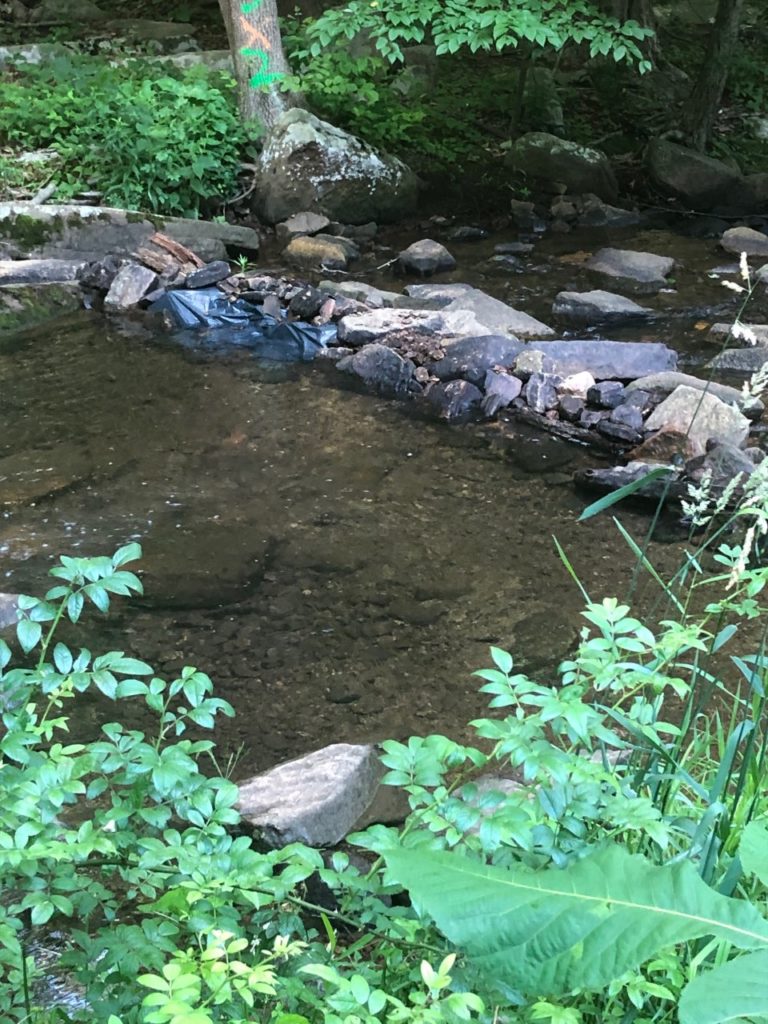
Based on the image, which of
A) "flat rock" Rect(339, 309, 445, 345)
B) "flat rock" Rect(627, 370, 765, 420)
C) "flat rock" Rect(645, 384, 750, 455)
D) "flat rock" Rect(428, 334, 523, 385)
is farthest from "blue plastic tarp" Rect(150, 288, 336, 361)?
"flat rock" Rect(645, 384, 750, 455)

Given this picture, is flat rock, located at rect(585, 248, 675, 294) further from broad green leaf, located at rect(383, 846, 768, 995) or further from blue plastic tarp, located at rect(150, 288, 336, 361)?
broad green leaf, located at rect(383, 846, 768, 995)

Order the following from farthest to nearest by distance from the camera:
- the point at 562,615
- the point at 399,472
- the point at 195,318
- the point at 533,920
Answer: the point at 195,318 < the point at 399,472 < the point at 562,615 < the point at 533,920

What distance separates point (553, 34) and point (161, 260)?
151 inches

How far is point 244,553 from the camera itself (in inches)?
163

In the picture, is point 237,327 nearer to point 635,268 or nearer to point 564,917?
point 635,268

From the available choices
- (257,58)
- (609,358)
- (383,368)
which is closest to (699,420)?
(609,358)

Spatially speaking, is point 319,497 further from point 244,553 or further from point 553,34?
point 553,34

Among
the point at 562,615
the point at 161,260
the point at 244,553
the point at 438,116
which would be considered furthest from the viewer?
the point at 438,116

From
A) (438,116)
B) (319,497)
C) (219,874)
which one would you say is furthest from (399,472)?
(438,116)

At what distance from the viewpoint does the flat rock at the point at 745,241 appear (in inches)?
348

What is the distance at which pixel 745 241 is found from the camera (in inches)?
353

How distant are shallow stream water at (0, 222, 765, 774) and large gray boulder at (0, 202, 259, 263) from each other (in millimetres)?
1923

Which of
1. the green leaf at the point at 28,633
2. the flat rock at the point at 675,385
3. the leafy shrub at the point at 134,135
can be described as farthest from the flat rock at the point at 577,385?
the green leaf at the point at 28,633

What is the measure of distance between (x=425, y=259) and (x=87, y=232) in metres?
2.90
